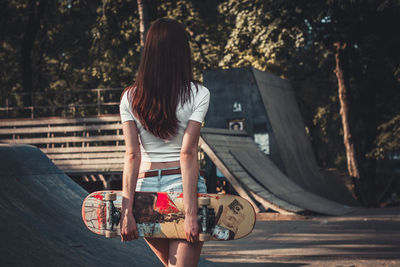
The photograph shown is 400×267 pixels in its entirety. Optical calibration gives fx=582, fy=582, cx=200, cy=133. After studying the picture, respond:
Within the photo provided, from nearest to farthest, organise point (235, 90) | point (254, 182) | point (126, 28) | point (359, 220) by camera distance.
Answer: point (359, 220), point (254, 182), point (235, 90), point (126, 28)

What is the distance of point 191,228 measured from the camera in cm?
280

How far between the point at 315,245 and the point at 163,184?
19.5 feet

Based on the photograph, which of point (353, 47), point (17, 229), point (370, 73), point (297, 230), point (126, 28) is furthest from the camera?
point (126, 28)

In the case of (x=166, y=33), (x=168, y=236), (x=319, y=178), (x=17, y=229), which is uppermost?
(x=166, y=33)

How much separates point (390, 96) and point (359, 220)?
12.2m

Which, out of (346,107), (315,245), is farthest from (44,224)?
(346,107)

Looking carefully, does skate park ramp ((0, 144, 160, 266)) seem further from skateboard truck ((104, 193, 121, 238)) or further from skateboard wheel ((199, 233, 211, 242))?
skateboard wheel ((199, 233, 211, 242))

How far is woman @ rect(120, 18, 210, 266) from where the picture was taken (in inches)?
113

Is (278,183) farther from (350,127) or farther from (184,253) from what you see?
(184,253)

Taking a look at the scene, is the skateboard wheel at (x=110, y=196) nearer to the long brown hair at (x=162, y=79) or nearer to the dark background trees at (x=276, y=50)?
the long brown hair at (x=162, y=79)

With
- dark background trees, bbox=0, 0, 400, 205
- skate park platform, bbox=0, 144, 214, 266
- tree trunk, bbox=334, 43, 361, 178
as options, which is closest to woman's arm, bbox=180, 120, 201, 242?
skate park platform, bbox=0, 144, 214, 266

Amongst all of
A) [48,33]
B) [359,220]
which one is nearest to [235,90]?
[359,220]

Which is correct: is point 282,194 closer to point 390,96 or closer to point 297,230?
point 297,230

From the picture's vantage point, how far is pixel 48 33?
103 feet
